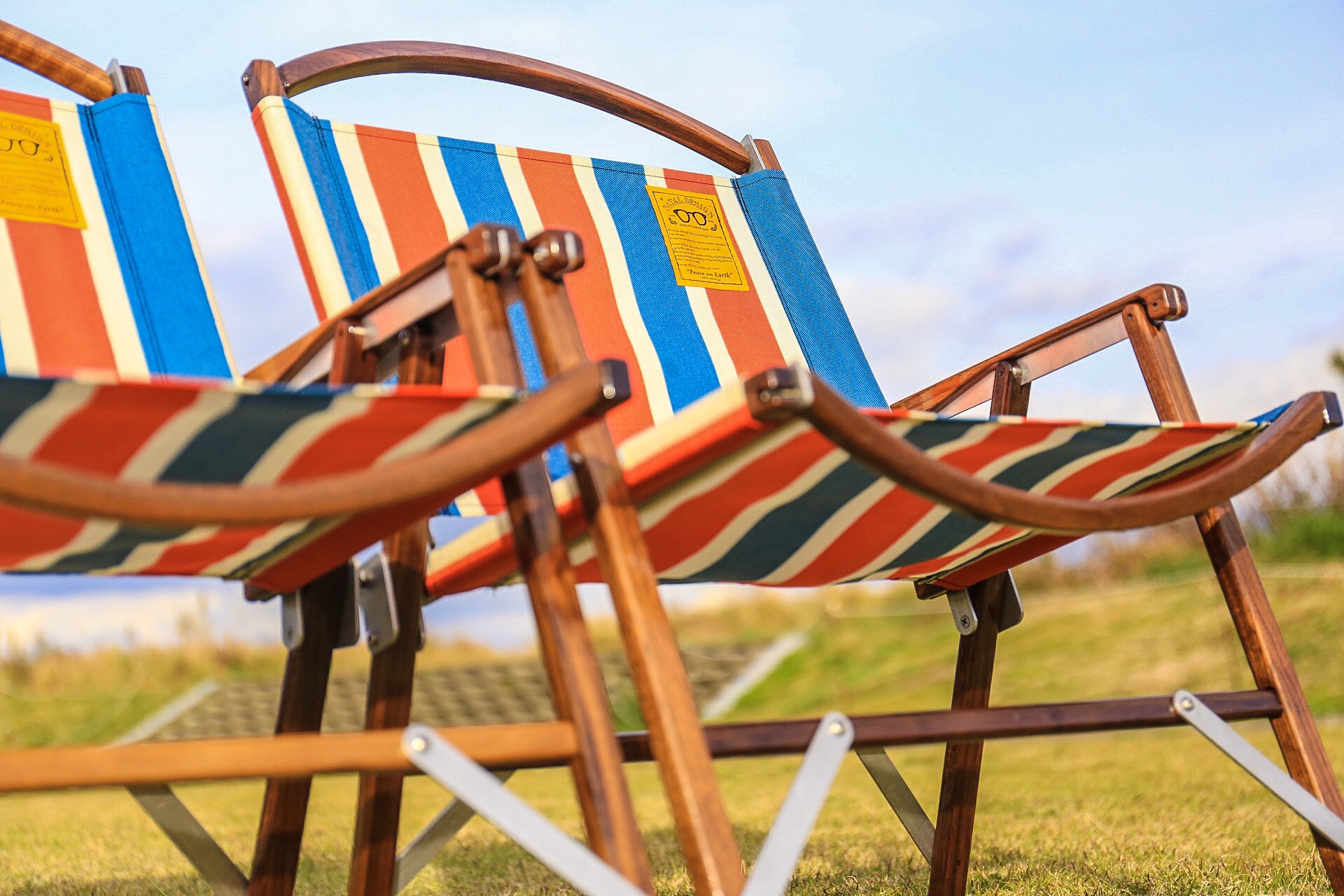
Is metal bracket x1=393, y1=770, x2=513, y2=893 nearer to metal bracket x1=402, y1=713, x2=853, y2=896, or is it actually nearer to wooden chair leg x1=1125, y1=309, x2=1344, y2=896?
metal bracket x1=402, y1=713, x2=853, y2=896

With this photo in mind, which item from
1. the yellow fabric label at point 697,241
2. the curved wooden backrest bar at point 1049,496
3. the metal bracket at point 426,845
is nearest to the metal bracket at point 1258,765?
the curved wooden backrest bar at point 1049,496

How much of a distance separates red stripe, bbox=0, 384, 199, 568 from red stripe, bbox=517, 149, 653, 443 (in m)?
0.80

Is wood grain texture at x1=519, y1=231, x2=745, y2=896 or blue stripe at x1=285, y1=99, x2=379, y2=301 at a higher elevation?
blue stripe at x1=285, y1=99, x2=379, y2=301

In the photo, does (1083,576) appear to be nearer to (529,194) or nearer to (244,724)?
(244,724)

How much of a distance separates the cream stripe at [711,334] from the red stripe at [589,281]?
141 mm

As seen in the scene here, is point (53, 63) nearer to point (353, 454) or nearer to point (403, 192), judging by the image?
point (403, 192)

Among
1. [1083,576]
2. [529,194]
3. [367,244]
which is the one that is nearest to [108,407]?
[367,244]

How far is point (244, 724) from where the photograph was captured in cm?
797

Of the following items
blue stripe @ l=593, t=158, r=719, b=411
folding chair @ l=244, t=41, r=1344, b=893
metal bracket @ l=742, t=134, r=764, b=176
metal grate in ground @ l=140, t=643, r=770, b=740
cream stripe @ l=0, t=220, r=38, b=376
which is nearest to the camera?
folding chair @ l=244, t=41, r=1344, b=893

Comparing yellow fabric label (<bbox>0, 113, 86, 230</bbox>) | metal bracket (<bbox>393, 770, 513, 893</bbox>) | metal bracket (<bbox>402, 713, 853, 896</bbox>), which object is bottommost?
metal bracket (<bbox>393, 770, 513, 893</bbox>)

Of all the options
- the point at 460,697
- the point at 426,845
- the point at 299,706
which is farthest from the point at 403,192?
the point at 460,697

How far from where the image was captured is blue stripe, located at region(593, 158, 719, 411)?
183 centimetres

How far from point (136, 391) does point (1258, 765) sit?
3.44 feet

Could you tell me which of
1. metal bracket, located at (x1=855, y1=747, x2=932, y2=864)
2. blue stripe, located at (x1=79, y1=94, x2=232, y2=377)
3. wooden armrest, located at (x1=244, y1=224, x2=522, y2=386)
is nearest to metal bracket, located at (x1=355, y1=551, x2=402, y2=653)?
wooden armrest, located at (x1=244, y1=224, x2=522, y2=386)
